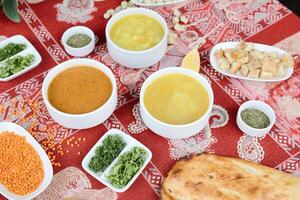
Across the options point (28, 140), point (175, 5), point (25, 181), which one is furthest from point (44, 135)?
point (175, 5)

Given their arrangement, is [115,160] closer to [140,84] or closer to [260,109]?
[140,84]

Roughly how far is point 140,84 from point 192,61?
24cm

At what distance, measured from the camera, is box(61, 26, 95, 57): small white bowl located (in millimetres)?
1798

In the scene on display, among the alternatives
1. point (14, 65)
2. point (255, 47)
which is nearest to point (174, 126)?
point (255, 47)

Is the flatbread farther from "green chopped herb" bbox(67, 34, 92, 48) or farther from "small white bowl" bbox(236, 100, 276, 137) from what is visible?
"green chopped herb" bbox(67, 34, 92, 48)

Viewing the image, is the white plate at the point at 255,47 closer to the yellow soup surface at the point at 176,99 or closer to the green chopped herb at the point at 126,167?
the yellow soup surface at the point at 176,99

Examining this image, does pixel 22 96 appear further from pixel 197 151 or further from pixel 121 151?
pixel 197 151

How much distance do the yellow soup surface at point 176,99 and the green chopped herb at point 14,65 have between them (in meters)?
0.55

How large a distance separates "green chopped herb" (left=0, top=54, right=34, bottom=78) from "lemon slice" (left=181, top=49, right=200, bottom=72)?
25.9 inches

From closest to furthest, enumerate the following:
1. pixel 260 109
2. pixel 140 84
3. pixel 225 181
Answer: pixel 225 181 → pixel 260 109 → pixel 140 84

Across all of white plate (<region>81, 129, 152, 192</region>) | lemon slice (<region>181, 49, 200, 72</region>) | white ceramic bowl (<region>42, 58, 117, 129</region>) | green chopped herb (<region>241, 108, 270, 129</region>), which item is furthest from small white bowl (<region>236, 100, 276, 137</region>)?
white ceramic bowl (<region>42, 58, 117, 129</region>)

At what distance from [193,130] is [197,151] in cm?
9

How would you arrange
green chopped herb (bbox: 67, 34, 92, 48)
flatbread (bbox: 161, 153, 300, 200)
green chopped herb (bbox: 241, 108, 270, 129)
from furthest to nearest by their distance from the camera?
green chopped herb (bbox: 67, 34, 92, 48) < green chopped herb (bbox: 241, 108, 270, 129) < flatbread (bbox: 161, 153, 300, 200)

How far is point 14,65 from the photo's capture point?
1.74 meters
